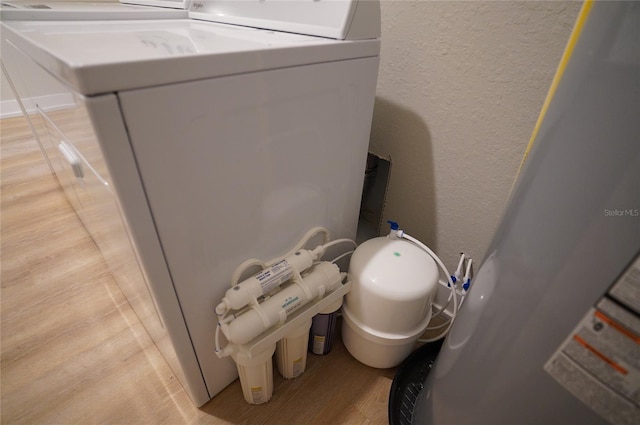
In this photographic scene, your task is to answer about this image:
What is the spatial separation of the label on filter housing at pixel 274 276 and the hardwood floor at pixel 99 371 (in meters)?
0.38

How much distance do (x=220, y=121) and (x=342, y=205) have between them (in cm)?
45

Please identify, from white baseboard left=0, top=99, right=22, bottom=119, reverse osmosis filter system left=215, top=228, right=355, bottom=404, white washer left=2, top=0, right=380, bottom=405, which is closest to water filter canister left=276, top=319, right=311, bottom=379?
reverse osmosis filter system left=215, top=228, right=355, bottom=404

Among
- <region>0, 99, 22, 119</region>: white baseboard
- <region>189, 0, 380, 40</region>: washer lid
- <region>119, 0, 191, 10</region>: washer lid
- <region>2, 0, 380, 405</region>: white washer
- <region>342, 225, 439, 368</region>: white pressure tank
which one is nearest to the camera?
<region>2, 0, 380, 405</region>: white washer

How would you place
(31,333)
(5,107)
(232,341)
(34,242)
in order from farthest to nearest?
(5,107) < (34,242) < (31,333) < (232,341)

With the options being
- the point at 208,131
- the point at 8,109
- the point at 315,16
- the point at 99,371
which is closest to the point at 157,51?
the point at 208,131

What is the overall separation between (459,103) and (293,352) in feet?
2.55

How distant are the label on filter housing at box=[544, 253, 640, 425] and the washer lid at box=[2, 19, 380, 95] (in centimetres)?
55

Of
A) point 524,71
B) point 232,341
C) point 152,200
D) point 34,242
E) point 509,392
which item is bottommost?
point 34,242

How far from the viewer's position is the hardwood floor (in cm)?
80

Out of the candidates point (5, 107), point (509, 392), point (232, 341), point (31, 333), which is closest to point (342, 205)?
point (232, 341)

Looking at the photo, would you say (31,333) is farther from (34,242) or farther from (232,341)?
(232,341)

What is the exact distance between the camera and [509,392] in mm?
458

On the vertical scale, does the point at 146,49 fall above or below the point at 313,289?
above

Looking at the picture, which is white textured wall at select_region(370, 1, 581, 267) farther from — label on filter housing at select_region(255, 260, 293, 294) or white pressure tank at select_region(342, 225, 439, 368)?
label on filter housing at select_region(255, 260, 293, 294)
